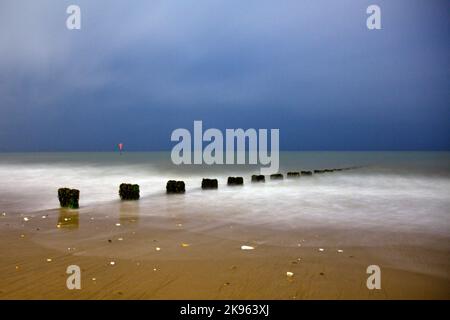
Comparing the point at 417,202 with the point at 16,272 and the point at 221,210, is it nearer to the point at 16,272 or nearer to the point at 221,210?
the point at 221,210

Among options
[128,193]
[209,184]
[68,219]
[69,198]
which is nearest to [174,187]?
[209,184]

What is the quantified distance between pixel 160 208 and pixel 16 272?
7.19 metres

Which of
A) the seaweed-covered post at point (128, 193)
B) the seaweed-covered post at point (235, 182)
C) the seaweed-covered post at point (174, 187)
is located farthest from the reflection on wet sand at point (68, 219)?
the seaweed-covered post at point (235, 182)

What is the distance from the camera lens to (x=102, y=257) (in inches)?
253

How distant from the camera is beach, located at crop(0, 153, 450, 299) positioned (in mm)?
5035

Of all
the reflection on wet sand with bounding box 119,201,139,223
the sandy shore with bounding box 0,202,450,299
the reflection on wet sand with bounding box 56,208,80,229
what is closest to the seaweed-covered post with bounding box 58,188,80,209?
the reflection on wet sand with bounding box 56,208,80,229

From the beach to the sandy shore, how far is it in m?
0.02

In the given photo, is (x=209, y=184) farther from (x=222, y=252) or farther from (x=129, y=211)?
(x=222, y=252)

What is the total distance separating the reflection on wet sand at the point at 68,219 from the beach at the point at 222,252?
24 millimetres

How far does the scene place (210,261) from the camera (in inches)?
250

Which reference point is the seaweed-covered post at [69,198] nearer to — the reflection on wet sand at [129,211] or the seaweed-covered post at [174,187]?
the reflection on wet sand at [129,211]

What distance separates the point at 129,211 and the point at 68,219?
2135mm
